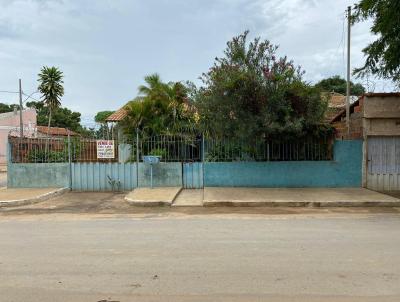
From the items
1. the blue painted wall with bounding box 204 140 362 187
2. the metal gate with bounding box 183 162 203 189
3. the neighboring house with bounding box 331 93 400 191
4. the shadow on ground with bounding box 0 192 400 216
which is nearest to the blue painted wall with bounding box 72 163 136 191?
the metal gate with bounding box 183 162 203 189

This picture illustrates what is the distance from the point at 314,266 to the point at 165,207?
8.01 meters

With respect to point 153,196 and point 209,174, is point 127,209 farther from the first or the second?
point 209,174

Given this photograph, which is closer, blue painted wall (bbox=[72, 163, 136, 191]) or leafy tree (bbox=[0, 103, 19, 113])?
blue painted wall (bbox=[72, 163, 136, 191])

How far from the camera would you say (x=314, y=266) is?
21.0 feet

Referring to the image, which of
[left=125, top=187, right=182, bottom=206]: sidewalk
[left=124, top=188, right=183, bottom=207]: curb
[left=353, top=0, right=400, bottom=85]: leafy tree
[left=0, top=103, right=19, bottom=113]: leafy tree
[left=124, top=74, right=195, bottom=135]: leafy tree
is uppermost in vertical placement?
[left=0, top=103, right=19, bottom=113]: leafy tree

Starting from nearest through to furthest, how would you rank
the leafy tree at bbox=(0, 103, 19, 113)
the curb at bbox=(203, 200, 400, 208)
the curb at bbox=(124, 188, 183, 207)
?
the curb at bbox=(203, 200, 400, 208) < the curb at bbox=(124, 188, 183, 207) < the leafy tree at bbox=(0, 103, 19, 113)

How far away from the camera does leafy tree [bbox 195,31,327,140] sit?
15367mm

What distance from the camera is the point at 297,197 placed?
49.0 ft

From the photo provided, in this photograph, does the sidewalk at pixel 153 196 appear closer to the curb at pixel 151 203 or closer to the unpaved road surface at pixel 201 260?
the curb at pixel 151 203

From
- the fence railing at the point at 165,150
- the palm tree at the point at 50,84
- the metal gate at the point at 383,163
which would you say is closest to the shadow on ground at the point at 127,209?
the fence railing at the point at 165,150

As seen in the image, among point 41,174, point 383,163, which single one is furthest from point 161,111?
point 383,163

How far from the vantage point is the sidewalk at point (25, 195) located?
14508mm

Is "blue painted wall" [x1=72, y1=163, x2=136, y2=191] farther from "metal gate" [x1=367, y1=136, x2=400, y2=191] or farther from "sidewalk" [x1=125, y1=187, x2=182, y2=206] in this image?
"metal gate" [x1=367, y1=136, x2=400, y2=191]

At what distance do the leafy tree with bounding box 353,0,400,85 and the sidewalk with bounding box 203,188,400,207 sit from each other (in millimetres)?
4894
